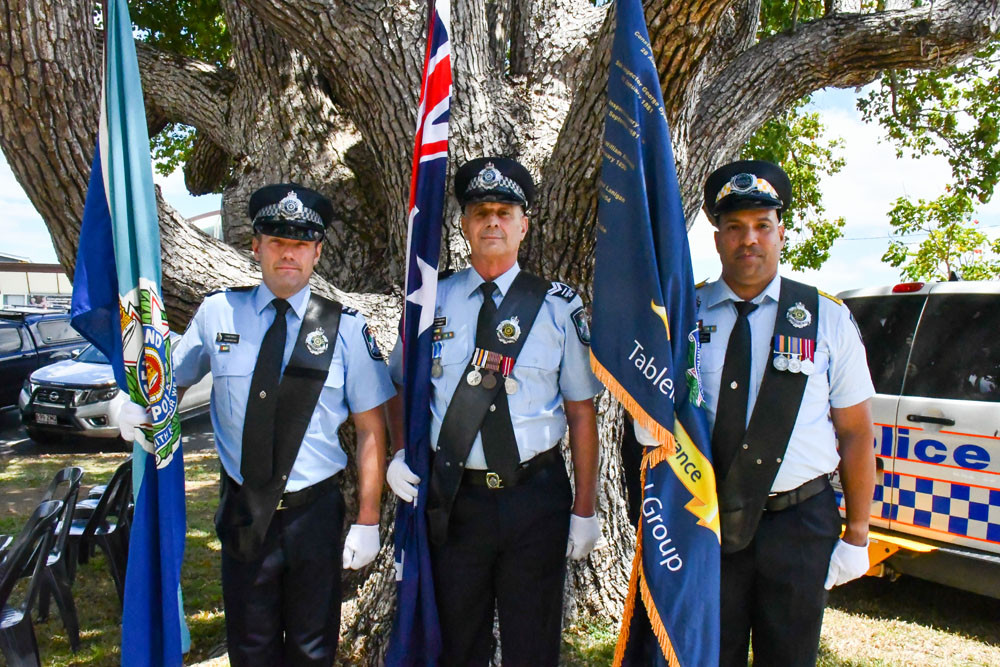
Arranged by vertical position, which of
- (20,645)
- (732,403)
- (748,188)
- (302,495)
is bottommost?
(20,645)

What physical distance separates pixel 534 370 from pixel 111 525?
3459 millimetres

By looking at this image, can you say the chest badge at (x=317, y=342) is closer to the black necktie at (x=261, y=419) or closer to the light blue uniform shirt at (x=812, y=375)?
the black necktie at (x=261, y=419)

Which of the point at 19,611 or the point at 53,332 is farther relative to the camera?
the point at 53,332

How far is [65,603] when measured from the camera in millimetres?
3619

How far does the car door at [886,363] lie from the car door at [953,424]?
0.04 m

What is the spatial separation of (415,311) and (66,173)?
4.80ft

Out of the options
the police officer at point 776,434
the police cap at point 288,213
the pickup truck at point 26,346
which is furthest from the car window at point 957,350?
the pickup truck at point 26,346

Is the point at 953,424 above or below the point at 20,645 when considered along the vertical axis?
above

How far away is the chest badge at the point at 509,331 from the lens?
2.35 metres

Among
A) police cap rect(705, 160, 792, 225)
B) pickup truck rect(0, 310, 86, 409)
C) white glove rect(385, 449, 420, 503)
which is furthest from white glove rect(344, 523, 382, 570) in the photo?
pickup truck rect(0, 310, 86, 409)

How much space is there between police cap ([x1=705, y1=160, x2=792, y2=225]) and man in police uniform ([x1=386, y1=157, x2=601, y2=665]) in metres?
0.59

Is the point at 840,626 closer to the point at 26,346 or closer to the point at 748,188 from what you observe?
the point at 748,188

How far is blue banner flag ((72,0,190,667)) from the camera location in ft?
7.89

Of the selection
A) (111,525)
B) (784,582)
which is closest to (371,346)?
(784,582)
